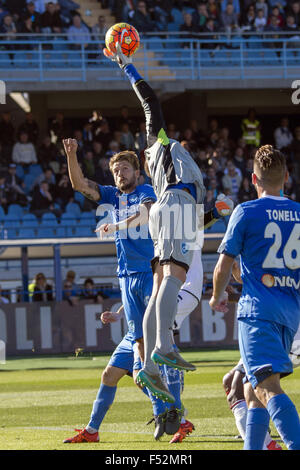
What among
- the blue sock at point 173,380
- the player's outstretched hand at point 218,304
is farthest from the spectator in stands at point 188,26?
the player's outstretched hand at point 218,304

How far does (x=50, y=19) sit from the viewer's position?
25.1 m

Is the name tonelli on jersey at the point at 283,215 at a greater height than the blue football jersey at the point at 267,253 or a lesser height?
greater

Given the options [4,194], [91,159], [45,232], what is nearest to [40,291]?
[45,232]

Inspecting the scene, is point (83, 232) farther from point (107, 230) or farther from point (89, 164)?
point (107, 230)

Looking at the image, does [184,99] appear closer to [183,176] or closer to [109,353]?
[109,353]

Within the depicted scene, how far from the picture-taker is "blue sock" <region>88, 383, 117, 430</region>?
779cm

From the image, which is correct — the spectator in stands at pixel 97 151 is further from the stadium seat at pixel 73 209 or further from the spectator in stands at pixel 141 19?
the spectator in stands at pixel 141 19

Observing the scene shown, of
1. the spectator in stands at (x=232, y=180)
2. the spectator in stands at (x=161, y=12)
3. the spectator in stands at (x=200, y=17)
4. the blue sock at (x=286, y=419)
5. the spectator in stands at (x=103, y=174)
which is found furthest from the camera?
the spectator in stands at (x=161, y=12)

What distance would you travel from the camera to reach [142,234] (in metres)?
7.96

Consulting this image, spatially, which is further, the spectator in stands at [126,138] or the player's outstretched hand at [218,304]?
the spectator in stands at [126,138]

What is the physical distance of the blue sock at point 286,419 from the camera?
17.1 feet

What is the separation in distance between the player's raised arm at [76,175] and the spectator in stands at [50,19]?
1807cm
